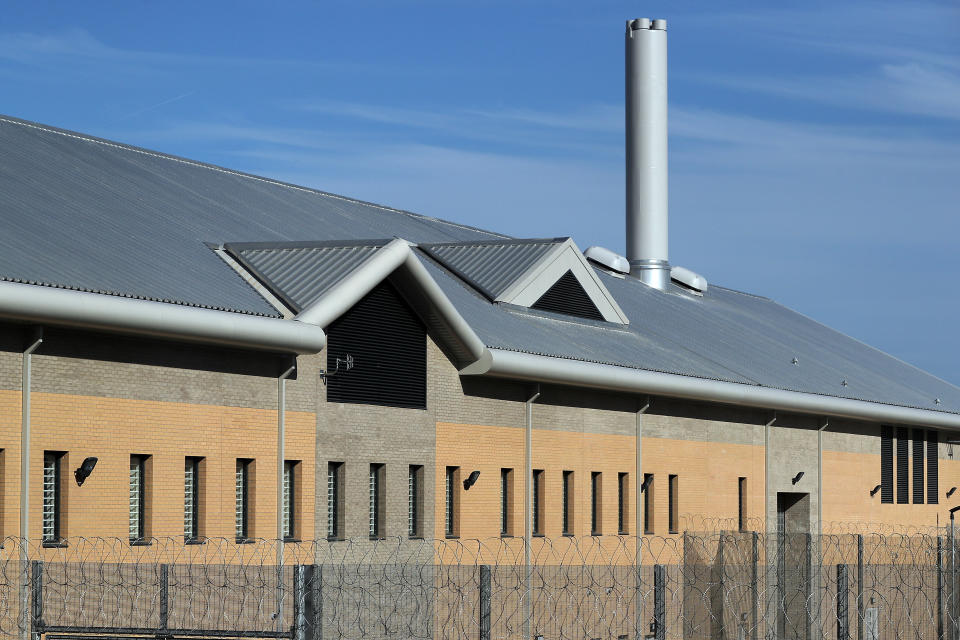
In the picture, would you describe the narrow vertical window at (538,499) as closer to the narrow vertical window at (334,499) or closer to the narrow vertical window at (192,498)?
the narrow vertical window at (334,499)

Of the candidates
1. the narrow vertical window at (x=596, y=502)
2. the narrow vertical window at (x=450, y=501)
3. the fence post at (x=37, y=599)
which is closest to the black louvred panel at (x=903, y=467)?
the narrow vertical window at (x=596, y=502)

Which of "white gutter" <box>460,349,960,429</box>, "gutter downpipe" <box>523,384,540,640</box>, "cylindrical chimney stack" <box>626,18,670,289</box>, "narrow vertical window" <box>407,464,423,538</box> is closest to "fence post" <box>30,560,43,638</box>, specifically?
"narrow vertical window" <box>407,464,423,538</box>

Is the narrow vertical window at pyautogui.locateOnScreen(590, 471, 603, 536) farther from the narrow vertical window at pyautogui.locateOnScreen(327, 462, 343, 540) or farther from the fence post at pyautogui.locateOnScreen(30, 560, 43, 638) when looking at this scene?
the fence post at pyautogui.locateOnScreen(30, 560, 43, 638)

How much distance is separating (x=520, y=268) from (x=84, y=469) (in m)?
15.6

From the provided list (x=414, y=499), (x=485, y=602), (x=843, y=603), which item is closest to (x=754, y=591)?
(x=843, y=603)

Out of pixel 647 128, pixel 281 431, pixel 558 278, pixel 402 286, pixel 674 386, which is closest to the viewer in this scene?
pixel 281 431

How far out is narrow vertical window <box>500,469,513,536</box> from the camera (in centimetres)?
3155

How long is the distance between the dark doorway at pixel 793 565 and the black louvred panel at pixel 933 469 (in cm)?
965

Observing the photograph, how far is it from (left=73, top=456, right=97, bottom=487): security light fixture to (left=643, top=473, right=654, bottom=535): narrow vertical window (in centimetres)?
1678

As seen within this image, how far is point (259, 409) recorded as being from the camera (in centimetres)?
2539

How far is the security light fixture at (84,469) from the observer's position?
22109mm

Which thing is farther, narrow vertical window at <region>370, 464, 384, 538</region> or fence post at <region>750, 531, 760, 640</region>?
narrow vertical window at <region>370, 464, 384, 538</region>

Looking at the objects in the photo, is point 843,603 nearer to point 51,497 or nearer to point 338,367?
point 51,497

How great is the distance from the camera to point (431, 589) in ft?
79.9
